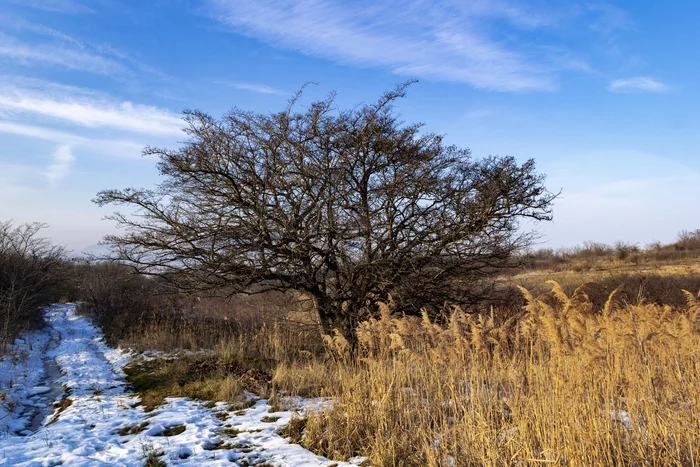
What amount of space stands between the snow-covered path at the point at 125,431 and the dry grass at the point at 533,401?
2.31ft

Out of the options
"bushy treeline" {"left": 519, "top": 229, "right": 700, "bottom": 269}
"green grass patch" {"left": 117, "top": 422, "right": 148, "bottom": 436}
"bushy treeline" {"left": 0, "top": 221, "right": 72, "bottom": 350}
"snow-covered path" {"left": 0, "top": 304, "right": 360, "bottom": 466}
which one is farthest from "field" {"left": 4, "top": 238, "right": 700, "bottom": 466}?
"bushy treeline" {"left": 519, "top": 229, "right": 700, "bottom": 269}

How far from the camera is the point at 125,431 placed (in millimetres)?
5809

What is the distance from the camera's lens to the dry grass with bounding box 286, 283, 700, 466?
11.8 feet

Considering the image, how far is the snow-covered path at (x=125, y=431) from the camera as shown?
189 inches

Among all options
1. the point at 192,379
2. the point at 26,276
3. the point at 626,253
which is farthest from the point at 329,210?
the point at 626,253

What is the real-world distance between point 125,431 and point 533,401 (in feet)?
16.0

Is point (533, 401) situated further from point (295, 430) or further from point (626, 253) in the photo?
point (626, 253)

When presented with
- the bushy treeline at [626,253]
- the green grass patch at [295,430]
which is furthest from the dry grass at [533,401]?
the bushy treeline at [626,253]

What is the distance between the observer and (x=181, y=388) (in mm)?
7680

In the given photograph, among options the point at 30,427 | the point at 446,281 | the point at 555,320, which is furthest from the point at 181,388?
the point at 555,320

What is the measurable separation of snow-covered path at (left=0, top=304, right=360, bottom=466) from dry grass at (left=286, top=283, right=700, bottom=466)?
0.70 meters

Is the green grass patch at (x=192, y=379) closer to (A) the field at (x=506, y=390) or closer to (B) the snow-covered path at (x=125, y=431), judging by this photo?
(A) the field at (x=506, y=390)

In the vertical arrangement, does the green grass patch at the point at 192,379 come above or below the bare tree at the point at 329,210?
below

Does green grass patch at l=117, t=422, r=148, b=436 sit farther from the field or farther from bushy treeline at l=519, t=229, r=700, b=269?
bushy treeline at l=519, t=229, r=700, b=269
